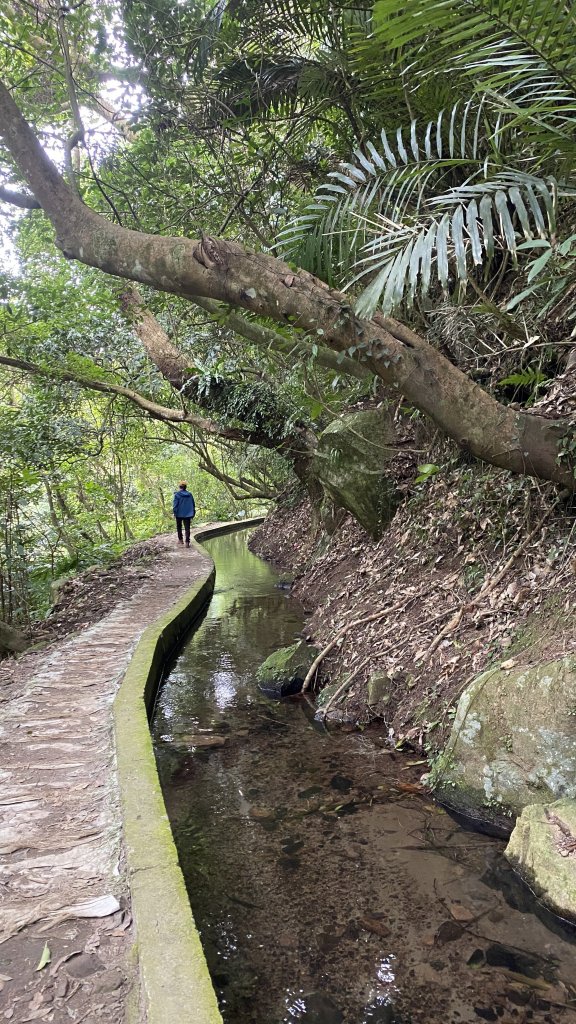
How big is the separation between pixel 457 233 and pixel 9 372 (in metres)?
11.4

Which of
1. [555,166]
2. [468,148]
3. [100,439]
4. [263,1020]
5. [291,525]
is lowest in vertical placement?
[263,1020]

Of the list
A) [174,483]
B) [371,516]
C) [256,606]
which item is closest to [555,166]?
[371,516]

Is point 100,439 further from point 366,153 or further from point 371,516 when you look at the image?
point 366,153

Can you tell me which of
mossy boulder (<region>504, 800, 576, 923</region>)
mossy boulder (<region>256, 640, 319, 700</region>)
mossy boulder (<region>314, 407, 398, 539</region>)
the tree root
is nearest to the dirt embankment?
the tree root

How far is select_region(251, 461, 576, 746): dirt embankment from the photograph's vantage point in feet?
13.8

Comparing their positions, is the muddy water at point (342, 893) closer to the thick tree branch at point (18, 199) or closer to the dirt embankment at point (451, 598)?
the dirt embankment at point (451, 598)

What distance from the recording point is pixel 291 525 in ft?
55.4

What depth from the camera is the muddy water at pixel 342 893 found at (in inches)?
95.8

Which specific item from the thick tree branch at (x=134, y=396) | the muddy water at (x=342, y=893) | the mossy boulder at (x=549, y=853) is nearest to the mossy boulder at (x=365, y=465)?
the muddy water at (x=342, y=893)

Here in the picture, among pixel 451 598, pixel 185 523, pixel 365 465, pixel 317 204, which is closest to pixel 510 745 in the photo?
pixel 451 598

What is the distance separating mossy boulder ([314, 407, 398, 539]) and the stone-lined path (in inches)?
154

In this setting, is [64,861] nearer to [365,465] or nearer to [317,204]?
[317,204]

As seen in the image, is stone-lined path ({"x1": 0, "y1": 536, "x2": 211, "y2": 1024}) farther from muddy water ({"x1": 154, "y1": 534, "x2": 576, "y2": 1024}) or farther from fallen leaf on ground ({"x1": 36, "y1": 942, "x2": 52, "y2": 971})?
muddy water ({"x1": 154, "y1": 534, "x2": 576, "y2": 1024})

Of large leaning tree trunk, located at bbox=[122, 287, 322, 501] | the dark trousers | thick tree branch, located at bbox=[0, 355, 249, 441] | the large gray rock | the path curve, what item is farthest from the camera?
the dark trousers
